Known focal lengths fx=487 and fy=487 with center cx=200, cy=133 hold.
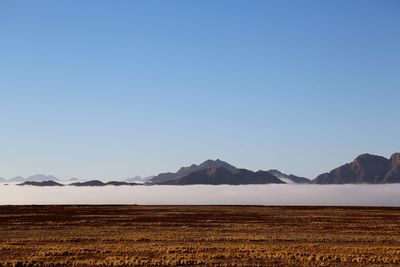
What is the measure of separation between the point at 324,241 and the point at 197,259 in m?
13.6

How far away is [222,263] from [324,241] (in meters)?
13.6

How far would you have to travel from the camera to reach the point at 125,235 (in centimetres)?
4134

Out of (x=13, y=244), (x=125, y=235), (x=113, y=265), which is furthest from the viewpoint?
(x=125, y=235)

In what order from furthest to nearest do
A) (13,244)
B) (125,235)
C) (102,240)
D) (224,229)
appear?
(224,229), (125,235), (102,240), (13,244)

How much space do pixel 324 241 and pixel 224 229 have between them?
38.1ft

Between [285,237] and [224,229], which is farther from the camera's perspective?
[224,229]

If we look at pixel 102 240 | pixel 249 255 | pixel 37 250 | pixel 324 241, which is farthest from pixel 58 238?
pixel 324 241

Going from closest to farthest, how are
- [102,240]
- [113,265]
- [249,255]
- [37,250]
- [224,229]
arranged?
[113,265] → [249,255] → [37,250] → [102,240] → [224,229]

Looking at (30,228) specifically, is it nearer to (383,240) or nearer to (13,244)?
(13,244)

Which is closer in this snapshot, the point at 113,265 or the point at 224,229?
the point at 113,265

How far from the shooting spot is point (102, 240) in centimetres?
3784

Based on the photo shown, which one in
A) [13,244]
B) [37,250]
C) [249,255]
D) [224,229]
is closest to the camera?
[249,255]

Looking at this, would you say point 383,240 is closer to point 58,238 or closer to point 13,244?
point 58,238

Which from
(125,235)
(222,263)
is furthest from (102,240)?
(222,263)
